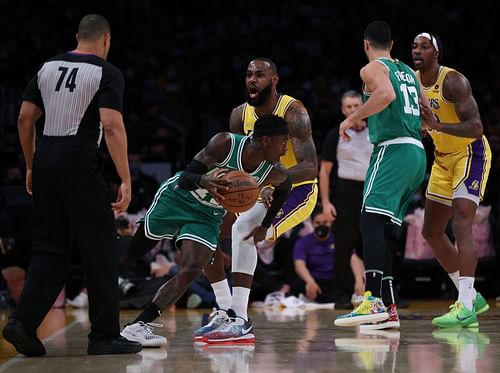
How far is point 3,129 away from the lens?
1363 cm

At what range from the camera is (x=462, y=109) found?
6.91 m

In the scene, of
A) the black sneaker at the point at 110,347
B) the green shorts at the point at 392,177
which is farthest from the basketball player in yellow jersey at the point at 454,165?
the black sneaker at the point at 110,347

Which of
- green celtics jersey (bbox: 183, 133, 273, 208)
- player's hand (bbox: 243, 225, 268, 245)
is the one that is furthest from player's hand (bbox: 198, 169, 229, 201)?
player's hand (bbox: 243, 225, 268, 245)

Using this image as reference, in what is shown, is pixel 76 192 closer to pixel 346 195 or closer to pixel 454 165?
pixel 454 165

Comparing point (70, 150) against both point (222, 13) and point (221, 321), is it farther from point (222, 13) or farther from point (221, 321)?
point (222, 13)

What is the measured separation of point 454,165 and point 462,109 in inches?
18.4

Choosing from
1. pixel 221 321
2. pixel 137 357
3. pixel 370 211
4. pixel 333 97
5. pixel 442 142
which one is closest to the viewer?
pixel 137 357

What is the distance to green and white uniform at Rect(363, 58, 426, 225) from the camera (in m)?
6.42

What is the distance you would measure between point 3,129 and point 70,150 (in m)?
8.92

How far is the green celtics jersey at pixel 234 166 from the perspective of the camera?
5.70m

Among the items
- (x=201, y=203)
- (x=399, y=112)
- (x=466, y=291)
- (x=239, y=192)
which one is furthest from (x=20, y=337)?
(x=466, y=291)

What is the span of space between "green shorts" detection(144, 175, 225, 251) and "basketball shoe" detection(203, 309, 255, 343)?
521 mm

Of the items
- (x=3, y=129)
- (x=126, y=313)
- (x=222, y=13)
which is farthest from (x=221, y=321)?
(x=222, y=13)

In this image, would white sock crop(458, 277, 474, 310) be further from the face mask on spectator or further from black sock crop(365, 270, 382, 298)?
the face mask on spectator
